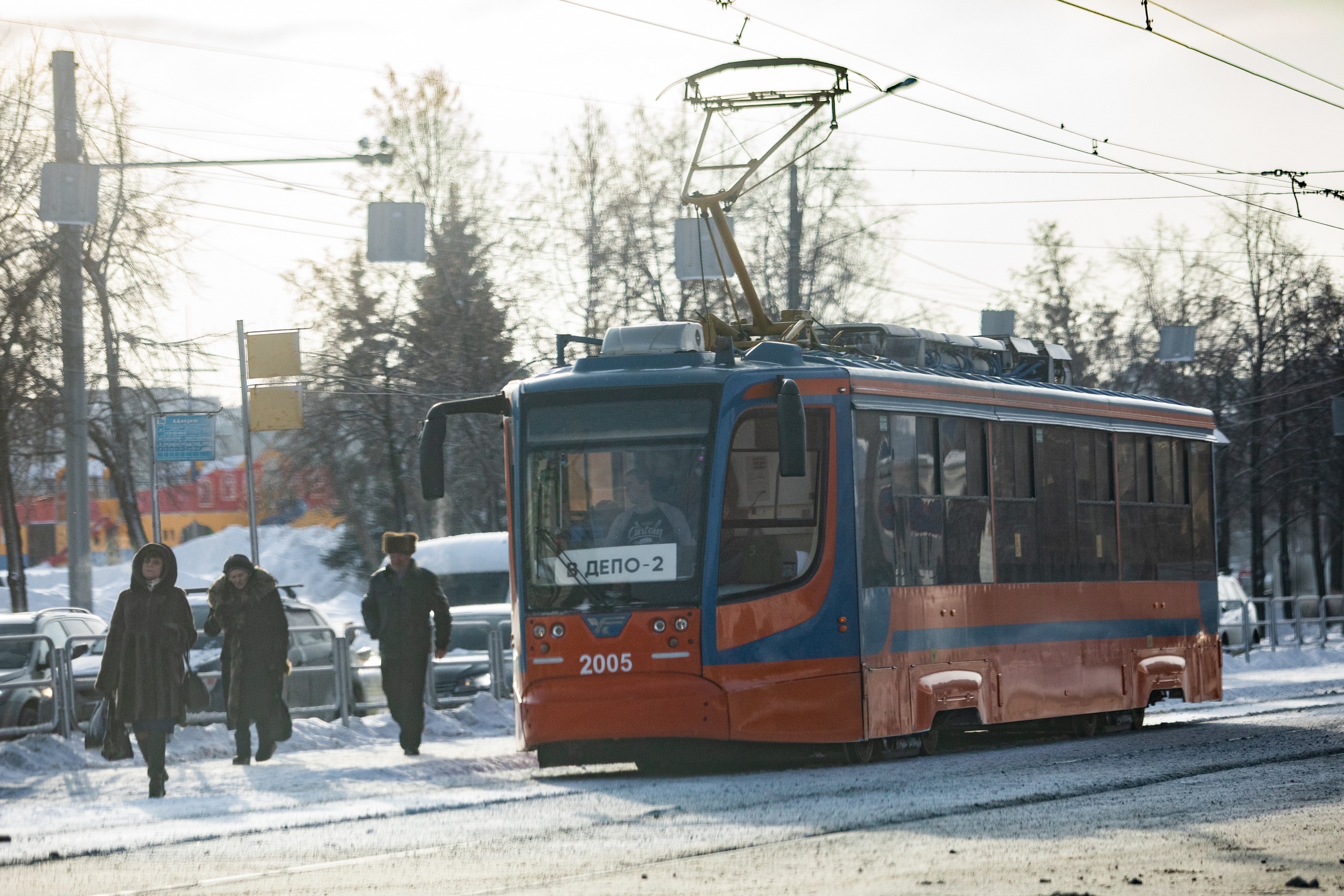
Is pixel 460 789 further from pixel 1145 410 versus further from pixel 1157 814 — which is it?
pixel 1145 410

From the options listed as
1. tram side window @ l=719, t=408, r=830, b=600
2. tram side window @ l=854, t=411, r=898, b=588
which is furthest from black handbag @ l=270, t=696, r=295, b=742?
tram side window @ l=854, t=411, r=898, b=588

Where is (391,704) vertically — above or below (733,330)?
below

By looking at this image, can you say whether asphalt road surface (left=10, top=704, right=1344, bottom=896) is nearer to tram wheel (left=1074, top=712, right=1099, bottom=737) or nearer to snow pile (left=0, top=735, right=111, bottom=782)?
tram wheel (left=1074, top=712, right=1099, bottom=737)

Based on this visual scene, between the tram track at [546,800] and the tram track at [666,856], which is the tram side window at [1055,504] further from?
the tram track at [666,856]

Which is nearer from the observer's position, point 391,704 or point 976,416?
point 976,416

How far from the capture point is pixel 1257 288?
164 ft

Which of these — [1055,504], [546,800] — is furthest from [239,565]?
[1055,504]

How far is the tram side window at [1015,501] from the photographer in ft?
49.9

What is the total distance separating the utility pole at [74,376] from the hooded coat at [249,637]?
6.38 meters

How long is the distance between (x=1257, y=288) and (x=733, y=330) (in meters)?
37.4

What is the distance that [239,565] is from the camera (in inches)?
613

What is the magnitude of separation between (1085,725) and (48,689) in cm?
868

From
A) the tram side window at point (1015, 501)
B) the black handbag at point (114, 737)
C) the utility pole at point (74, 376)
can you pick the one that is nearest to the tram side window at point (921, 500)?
the tram side window at point (1015, 501)

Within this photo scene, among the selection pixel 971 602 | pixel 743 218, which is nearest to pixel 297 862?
pixel 971 602
